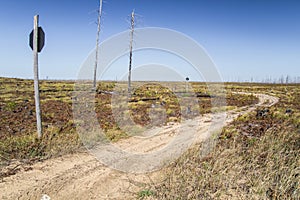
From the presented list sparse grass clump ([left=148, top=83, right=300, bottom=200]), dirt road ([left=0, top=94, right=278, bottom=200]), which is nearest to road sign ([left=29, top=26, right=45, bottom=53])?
dirt road ([left=0, top=94, right=278, bottom=200])

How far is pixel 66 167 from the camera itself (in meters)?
5.44

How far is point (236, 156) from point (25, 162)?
4.94 metres

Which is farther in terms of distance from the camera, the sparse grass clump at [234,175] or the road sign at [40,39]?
the road sign at [40,39]

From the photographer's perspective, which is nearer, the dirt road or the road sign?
the dirt road

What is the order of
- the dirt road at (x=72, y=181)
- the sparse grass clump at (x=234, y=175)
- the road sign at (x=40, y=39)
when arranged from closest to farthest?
the dirt road at (x=72, y=181)
the sparse grass clump at (x=234, y=175)
the road sign at (x=40, y=39)

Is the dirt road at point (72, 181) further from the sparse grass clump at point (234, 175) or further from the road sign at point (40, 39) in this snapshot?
the road sign at point (40, 39)

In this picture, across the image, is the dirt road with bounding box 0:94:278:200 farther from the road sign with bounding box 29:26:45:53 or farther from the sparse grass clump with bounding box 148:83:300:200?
the road sign with bounding box 29:26:45:53

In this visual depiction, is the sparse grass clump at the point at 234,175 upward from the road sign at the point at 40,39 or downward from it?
downward

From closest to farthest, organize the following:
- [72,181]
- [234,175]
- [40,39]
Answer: [72,181]
[234,175]
[40,39]

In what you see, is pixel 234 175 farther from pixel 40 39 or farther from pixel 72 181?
pixel 40 39

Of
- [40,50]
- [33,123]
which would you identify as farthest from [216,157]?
[33,123]

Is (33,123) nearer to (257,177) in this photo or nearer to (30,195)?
(30,195)

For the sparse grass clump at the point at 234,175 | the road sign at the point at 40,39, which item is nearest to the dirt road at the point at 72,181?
the sparse grass clump at the point at 234,175

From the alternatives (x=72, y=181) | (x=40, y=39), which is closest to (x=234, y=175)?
(x=72, y=181)
